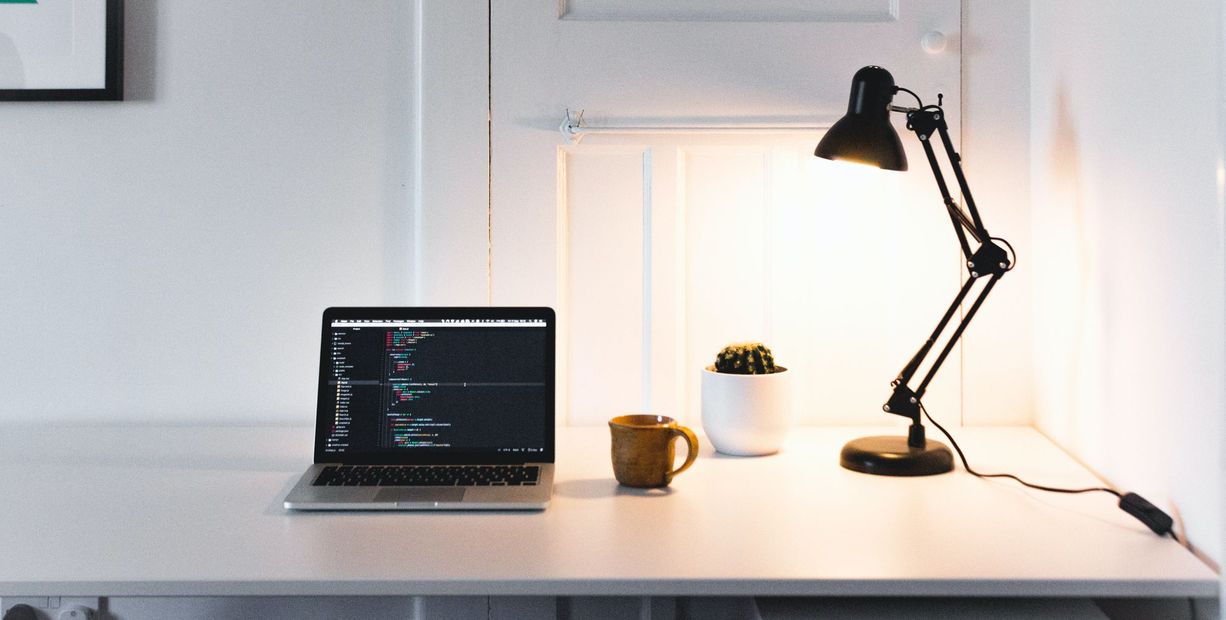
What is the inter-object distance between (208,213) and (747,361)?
0.86 meters

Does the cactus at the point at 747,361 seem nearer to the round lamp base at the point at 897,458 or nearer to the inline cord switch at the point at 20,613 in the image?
the round lamp base at the point at 897,458

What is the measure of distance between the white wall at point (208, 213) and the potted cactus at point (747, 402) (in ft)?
1.71

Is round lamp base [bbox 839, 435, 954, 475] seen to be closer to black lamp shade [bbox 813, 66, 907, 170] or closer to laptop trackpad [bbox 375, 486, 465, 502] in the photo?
black lamp shade [bbox 813, 66, 907, 170]

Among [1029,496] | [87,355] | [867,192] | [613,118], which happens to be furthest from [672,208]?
[87,355]

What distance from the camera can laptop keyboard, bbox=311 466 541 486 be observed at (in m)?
1.19

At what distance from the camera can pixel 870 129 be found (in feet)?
4.17

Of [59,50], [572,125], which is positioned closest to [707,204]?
[572,125]

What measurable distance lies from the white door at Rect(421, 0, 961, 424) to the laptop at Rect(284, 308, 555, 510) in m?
0.21

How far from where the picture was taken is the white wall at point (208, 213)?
1.55 meters

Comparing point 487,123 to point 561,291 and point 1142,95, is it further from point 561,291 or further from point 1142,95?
point 1142,95

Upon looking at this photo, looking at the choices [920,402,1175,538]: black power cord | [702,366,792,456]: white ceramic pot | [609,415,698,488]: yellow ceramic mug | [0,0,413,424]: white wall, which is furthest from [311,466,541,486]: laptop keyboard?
[920,402,1175,538]: black power cord

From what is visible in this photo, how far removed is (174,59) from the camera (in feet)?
5.09

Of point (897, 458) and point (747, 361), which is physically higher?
point (747, 361)

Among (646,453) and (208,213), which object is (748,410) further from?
(208,213)
